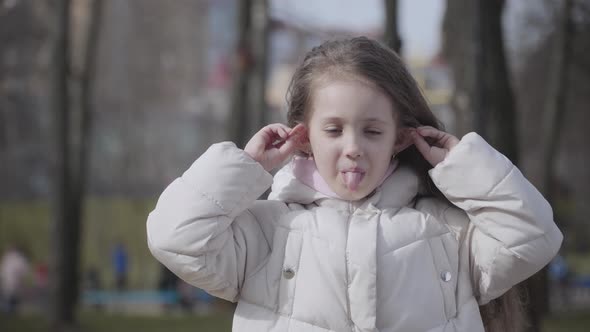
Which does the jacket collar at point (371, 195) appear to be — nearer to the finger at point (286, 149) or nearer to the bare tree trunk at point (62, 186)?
the finger at point (286, 149)

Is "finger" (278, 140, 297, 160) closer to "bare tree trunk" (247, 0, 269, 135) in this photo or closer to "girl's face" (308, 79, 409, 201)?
"girl's face" (308, 79, 409, 201)

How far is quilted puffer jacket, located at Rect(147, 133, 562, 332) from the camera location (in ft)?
10.2

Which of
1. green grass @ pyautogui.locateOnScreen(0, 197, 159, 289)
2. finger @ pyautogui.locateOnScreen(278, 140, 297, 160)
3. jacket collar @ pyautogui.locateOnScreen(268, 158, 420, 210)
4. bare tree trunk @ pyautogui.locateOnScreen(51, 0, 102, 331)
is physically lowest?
green grass @ pyautogui.locateOnScreen(0, 197, 159, 289)

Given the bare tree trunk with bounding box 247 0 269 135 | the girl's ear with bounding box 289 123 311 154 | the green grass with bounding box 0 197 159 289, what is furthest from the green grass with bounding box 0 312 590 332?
the green grass with bounding box 0 197 159 289

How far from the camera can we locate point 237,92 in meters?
17.2

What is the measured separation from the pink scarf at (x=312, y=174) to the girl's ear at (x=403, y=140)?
0.15ft

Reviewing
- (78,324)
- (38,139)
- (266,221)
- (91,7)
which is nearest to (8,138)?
(38,139)

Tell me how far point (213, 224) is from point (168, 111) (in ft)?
133

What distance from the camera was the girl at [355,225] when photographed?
10.2 feet

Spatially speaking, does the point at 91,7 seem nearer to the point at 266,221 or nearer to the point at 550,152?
the point at 550,152

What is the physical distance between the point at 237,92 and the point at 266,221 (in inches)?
550

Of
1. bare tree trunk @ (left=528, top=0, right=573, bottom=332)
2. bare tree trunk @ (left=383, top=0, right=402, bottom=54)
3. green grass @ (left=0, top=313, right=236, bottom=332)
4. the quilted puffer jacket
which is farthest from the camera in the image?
bare tree trunk @ (left=528, top=0, right=573, bottom=332)

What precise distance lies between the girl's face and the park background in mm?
438

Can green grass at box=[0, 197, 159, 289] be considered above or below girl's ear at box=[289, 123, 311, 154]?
below
